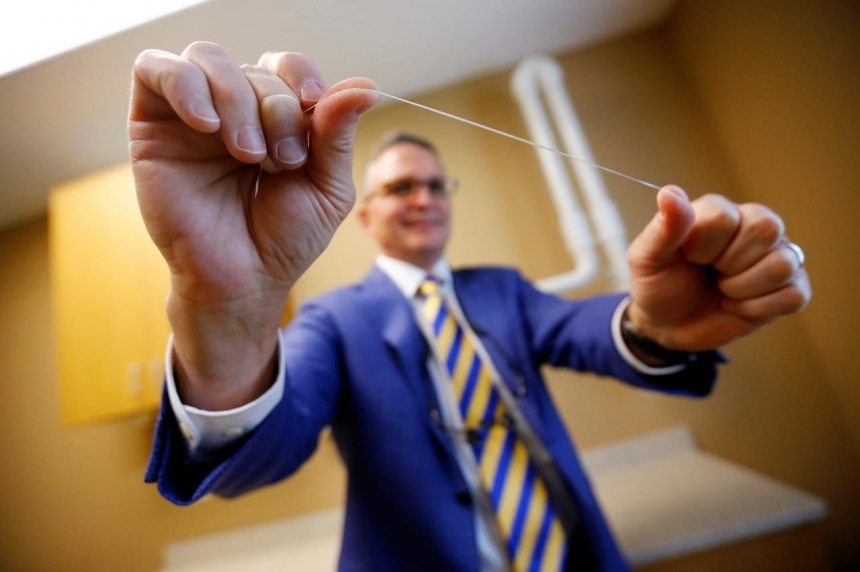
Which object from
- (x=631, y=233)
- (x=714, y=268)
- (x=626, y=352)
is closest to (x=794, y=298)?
(x=714, y=268)

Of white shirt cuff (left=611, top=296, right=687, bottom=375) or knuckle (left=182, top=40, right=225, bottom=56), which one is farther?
white shirt cuff (left=611, top=296, right=687, bottom=375)

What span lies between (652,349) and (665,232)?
22 cm

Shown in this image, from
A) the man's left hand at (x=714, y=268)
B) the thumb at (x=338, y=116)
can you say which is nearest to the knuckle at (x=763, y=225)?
the man's left hand at (x=714, y=268)

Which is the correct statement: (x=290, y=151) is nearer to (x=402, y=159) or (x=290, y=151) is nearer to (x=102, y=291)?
Answer: (x=102, y=291)

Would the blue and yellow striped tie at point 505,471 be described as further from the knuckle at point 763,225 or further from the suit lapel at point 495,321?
the knuckle at point 763,225

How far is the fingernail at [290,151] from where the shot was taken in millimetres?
211

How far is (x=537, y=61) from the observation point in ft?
2.66

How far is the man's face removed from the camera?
67 centimetres

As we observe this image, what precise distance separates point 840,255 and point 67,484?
789 millimetres

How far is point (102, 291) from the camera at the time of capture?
0.38 meters

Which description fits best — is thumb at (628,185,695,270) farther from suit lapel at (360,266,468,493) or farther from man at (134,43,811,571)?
suit lapel at (360,266,468,493)

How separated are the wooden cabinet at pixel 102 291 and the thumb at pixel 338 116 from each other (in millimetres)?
121

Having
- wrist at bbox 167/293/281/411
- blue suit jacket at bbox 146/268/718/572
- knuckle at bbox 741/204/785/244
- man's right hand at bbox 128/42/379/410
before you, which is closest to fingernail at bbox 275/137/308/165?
man's right hand at bbox 128/42/379/410

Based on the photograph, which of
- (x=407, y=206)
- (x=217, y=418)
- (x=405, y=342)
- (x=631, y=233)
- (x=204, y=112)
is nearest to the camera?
(x=204, y=112)
